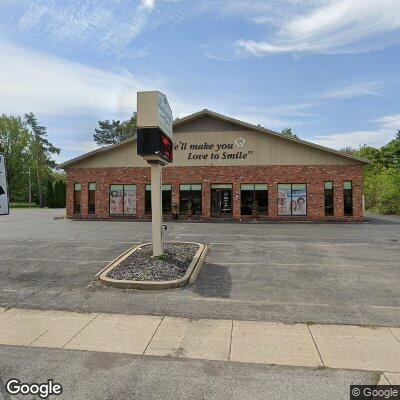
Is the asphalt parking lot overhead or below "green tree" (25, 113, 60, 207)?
below

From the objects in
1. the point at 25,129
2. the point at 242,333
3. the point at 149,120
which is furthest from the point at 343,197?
the point at 25,129

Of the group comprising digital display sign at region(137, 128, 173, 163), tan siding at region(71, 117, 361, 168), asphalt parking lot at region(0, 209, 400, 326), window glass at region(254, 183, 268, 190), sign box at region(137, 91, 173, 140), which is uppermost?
tan siding at region(71, 117, 361, 168)

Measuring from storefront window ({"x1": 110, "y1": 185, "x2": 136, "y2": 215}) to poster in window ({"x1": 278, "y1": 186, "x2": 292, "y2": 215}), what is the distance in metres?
11.2

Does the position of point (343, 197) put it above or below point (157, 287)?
above

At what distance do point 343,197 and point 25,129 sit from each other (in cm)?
6211

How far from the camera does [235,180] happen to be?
27016 mm

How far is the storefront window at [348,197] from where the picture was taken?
2614 centimetres

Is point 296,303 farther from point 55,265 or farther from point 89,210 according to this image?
point 89,210

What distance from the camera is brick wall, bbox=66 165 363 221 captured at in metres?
26.1

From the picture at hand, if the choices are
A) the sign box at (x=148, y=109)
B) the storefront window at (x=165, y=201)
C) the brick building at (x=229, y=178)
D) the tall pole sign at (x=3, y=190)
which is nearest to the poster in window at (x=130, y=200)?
the brick building at (x=229, y=178)

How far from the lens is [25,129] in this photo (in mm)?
68375

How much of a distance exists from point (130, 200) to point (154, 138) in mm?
18455

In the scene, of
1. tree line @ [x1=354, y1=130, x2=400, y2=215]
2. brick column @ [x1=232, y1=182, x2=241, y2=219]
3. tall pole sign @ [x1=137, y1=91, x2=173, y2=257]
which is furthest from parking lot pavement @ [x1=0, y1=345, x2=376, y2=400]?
tree line @ [x1=354, y1=130, x2=400, y2=215]

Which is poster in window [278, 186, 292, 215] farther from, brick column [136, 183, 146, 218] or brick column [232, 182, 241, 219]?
brick column [136, 183, 146, 218]
